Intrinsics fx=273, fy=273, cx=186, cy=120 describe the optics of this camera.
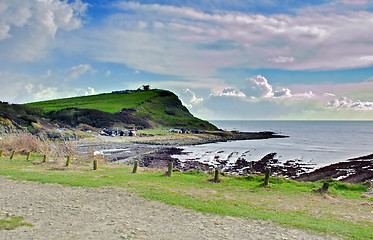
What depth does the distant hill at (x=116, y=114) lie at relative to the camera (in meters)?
92.2

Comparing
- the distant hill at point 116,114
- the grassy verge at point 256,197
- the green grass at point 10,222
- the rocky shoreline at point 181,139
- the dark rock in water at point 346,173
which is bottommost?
the dark rock in water at point 346,173

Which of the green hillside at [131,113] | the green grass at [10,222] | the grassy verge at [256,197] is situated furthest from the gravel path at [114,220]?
the green hillside at [131,113]

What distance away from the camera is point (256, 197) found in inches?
590

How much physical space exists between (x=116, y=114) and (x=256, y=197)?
11480 centimetres

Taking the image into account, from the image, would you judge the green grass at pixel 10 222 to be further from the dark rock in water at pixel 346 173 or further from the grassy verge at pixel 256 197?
the dark rock in water at pixel 346 173

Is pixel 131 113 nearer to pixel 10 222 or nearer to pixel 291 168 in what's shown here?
pixel 291 168

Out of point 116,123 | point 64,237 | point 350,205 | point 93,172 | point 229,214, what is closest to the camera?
point 64,237

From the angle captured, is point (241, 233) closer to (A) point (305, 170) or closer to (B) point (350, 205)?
(B) point (350, 205)

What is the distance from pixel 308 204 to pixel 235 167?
26327 millimetres

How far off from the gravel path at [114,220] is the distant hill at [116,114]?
61.1 metres

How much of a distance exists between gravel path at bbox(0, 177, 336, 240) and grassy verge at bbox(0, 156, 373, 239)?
101cm

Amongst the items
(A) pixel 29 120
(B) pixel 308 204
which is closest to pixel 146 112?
(A) pixel 29 120

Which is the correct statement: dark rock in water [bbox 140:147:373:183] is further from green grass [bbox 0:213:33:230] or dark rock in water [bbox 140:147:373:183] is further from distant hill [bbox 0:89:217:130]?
distant hill [bbox 0:89:217:130]

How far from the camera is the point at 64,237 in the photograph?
8594mm
